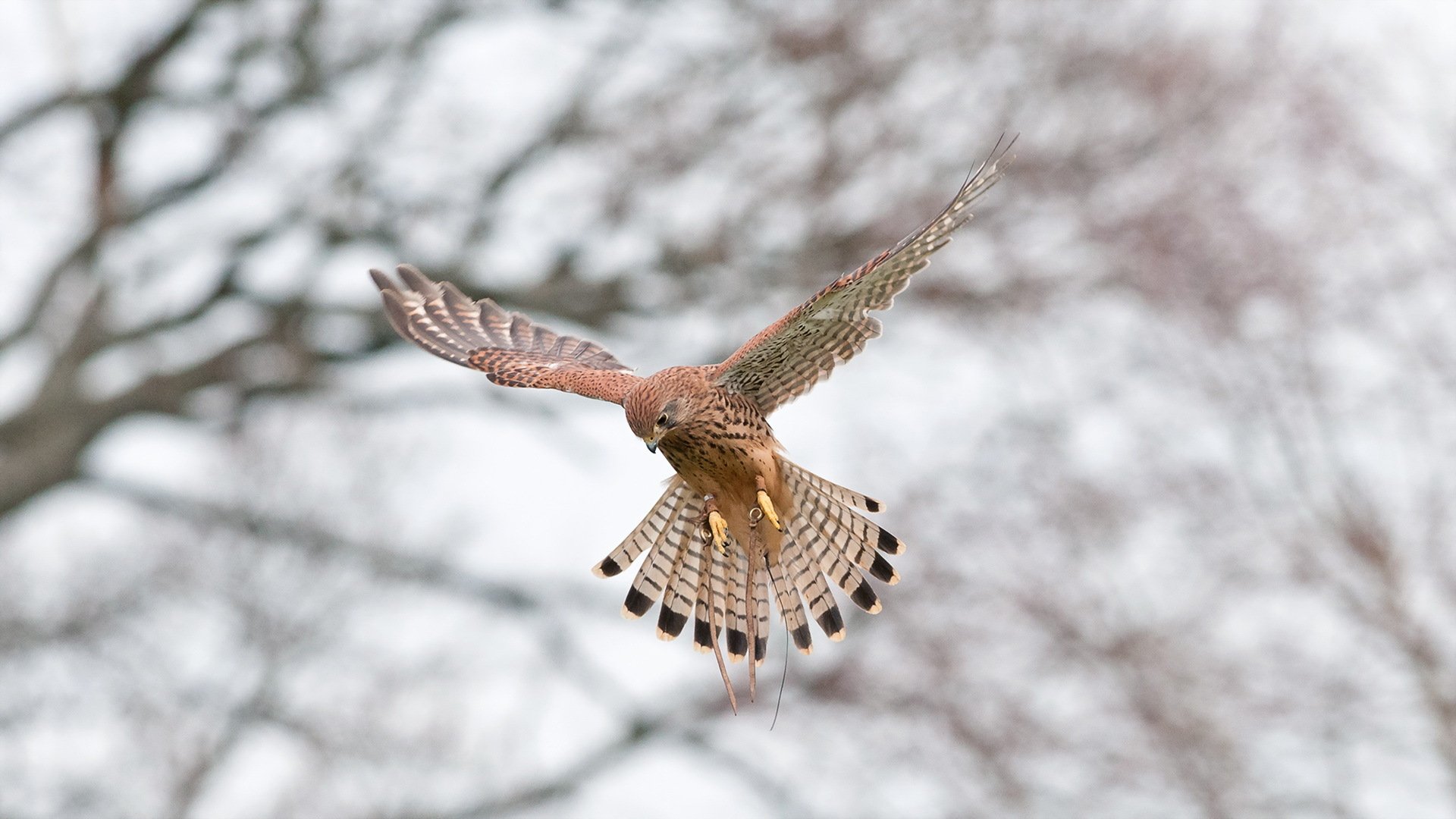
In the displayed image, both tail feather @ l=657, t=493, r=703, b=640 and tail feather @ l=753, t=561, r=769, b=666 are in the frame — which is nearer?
tail feather @ l=753, t=561, r=769, b=666

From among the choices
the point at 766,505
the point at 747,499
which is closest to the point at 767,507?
the point at 766,505

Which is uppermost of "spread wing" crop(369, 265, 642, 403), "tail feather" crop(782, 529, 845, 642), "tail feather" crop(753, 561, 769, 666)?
"spread wing" crop(369, 265, 642, 403)

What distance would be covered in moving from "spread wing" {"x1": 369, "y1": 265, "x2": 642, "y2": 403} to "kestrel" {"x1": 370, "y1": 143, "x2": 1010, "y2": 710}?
0.73 feet

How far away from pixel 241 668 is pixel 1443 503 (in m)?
10.9

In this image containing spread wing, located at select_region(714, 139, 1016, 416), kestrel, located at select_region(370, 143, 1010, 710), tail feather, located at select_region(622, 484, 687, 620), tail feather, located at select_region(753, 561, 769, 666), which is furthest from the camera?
tail feather, located at select_region(622, 484, 687, 620)

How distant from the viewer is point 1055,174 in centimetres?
1480

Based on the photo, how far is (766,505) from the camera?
5.05m

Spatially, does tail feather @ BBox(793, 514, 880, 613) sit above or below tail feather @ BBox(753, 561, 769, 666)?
above

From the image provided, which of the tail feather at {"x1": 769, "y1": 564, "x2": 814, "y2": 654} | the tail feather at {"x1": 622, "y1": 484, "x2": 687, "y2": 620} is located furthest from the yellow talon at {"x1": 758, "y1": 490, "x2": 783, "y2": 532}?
the tail feather at {"x1": 622, "y1": 484, "x2": 687, "y2": 620}

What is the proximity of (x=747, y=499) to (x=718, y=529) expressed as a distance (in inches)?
10.7

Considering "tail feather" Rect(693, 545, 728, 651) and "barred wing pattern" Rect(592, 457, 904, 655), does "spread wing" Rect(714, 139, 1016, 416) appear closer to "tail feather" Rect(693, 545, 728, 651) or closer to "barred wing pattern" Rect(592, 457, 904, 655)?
"barred wing pattern" Rect(592, 457, 904, 655)

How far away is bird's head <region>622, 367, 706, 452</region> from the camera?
5.00m

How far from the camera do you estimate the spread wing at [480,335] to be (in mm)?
5969

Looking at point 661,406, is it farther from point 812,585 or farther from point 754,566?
point 812,585
